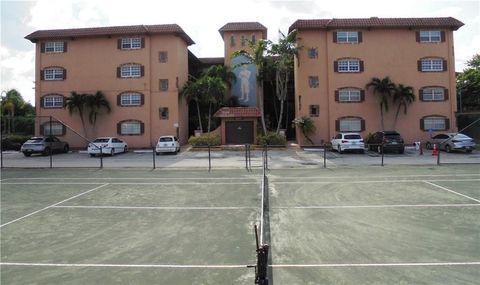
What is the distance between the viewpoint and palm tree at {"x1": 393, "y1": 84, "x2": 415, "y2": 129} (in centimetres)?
3653

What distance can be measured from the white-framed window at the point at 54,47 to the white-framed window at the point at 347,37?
27.6 meters

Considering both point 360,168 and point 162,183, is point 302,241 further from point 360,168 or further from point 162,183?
→ point 360,168

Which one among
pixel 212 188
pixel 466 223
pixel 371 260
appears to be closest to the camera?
pixel 371 260

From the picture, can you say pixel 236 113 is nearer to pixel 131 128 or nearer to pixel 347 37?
pixel 131 128

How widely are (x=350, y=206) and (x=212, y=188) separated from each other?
5940 millimetres

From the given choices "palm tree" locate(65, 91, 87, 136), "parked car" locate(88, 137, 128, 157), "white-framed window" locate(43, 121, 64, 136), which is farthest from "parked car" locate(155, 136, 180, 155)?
"white-framed window" locate(43, 121, 64, 136)

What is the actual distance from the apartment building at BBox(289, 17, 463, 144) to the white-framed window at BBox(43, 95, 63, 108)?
79.3 feet

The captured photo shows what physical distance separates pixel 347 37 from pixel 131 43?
2113cm

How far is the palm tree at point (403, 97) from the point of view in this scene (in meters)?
36.5

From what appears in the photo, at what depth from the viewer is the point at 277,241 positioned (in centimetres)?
868

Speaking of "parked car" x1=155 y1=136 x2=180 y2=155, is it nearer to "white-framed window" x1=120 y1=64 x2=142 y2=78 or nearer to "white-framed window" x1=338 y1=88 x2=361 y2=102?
"white-framed window" x1=120 y1=64 x2=142 y2=78

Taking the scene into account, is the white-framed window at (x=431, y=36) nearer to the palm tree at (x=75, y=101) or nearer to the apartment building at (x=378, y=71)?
the apartment building at (x=378, y=71)

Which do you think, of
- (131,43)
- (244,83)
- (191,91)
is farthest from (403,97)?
(131,43)

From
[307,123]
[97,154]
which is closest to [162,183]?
[97,154]
